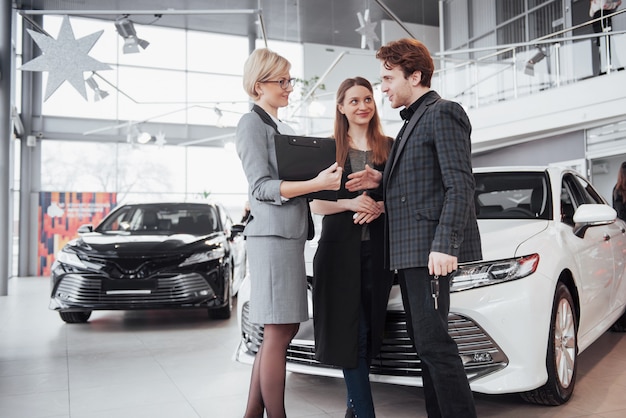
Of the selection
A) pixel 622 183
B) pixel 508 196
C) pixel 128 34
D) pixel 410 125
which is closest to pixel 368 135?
pixel 410 125

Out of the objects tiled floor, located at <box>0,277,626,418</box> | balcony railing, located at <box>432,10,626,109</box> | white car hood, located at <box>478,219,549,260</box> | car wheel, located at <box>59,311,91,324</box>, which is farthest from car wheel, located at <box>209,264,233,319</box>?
balcony railing, located at <box>432,10,626,109</box>

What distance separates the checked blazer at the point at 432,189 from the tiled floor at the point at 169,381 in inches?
41.1

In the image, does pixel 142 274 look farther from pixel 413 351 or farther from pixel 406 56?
pixel 406 56

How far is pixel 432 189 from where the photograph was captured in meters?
1.86

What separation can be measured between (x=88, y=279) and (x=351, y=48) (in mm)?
13177

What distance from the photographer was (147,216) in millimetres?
5828

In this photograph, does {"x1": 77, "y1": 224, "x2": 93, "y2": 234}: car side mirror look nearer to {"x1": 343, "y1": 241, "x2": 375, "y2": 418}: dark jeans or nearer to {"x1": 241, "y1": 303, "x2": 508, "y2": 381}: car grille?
{"x1": 241, "y1": 303, "x2": 508, "y2": 381}: car grille

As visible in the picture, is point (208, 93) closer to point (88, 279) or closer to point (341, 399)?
point (88, 279)

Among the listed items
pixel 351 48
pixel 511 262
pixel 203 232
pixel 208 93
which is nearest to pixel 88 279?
pixel 203 232

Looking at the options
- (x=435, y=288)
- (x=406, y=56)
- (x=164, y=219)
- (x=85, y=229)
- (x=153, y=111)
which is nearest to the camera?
(x=435, y=288)

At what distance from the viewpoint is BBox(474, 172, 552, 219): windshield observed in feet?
10.1

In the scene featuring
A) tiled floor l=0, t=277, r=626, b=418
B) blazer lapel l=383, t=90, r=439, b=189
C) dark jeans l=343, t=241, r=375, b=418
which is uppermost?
blazer lapel l=383, t=90, r=439, b=189

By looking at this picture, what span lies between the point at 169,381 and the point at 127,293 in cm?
161

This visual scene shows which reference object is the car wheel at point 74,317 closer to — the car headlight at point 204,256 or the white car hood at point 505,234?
the car headlight at point 204,256
